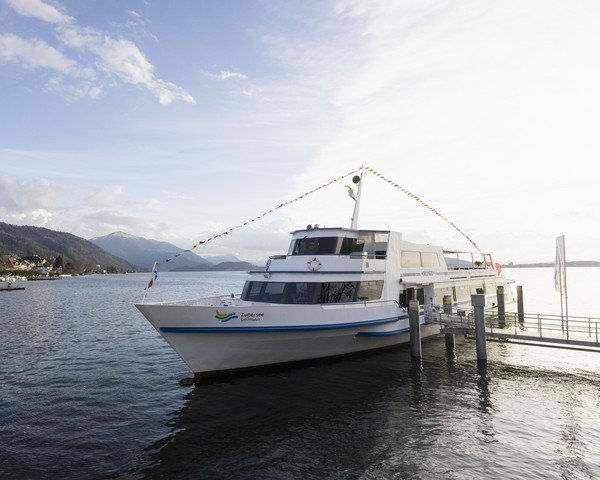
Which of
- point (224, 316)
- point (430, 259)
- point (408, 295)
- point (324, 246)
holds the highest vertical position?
point (324, 246)

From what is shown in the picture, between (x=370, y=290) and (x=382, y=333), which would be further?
(x=370, y=290)

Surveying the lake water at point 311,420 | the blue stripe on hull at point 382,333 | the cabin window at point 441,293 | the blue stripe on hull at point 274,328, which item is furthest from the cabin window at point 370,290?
the cabin window at point 441,293

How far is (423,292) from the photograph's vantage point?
23250 millimetres

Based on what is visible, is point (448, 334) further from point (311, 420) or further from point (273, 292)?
point (311, 420)

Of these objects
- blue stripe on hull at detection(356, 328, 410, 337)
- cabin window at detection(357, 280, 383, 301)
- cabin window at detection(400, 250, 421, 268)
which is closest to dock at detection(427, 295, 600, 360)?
blue stripe on hull at detection(356, 328, 410, 337)

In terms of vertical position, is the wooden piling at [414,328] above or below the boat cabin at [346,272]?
below

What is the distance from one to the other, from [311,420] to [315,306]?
5.37m

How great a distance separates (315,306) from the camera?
56.0 feet

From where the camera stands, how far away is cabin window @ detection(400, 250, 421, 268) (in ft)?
72.0

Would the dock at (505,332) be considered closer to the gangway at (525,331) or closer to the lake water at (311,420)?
the gangway at (525,331)

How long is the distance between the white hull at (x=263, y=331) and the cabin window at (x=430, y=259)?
5.31 meters

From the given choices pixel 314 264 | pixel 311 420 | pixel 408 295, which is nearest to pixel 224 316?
pixel 311 420

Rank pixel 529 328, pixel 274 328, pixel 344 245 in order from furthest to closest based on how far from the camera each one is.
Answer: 1. pixel 344 245
2. pixel 529 328
3. pixel 274 328

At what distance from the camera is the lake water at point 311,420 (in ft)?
32.6
